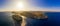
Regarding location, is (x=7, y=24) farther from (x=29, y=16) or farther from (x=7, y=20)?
(x=29, y=16)

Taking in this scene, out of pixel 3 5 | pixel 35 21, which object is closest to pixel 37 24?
pixel 35 21

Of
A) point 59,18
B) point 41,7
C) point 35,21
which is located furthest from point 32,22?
point 59,18

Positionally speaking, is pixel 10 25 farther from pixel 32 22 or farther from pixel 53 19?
pixel 53 19

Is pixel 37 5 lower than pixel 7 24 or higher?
higher

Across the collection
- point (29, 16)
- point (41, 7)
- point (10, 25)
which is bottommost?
point (10, 25)

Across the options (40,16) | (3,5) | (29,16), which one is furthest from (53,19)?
(3,5)

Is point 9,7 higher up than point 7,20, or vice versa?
point 9,7
